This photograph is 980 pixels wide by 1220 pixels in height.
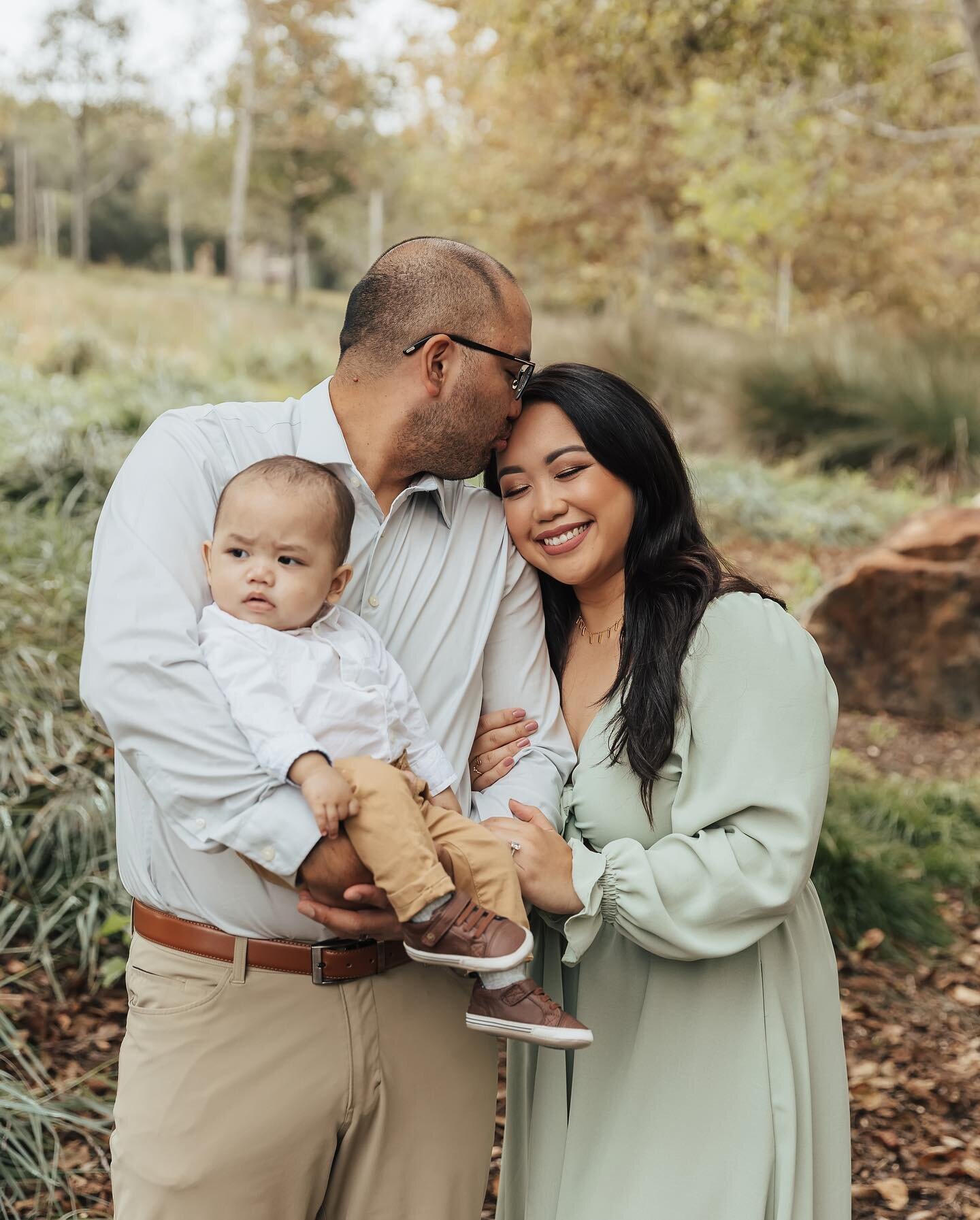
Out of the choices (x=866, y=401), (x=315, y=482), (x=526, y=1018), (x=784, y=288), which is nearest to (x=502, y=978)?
(x=526, y=1018)

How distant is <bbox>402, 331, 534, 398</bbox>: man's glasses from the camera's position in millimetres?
2334

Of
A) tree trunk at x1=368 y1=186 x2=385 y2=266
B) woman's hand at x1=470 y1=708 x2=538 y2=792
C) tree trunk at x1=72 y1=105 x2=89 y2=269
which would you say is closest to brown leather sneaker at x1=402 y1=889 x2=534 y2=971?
woman's hand at x1=470 y1=708 x2=538 y2=792

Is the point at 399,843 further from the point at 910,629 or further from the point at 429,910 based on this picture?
the point at 910,629

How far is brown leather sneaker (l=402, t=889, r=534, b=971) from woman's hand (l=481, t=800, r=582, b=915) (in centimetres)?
22

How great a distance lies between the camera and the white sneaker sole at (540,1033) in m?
1.94

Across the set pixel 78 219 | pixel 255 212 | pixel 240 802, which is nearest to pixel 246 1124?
pixel 240 802

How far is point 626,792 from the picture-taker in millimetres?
2381

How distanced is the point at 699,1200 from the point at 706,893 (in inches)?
23.3

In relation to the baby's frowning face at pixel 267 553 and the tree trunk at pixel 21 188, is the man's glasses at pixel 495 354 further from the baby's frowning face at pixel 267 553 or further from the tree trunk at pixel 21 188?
the tree trunk at pixel 21 188

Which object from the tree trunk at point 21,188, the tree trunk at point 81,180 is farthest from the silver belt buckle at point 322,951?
the tree trunk at point 21,188

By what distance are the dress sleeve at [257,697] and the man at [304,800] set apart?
3 centimetres

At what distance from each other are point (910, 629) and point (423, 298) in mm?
6000

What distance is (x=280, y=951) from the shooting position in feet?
6.80

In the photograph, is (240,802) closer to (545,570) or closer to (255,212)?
(545,570)
